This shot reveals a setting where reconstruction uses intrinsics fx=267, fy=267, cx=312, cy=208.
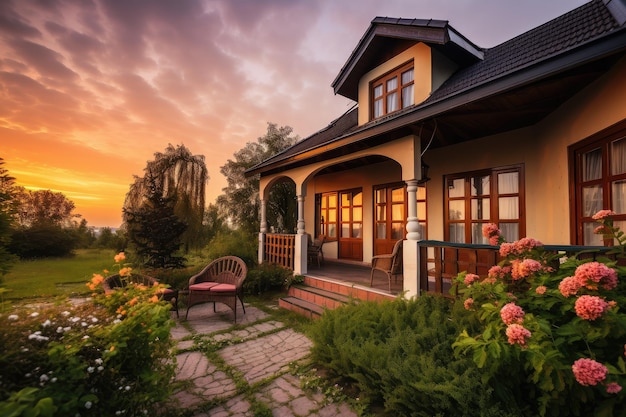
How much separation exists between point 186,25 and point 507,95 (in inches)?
252

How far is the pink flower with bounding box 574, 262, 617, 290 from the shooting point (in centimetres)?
151

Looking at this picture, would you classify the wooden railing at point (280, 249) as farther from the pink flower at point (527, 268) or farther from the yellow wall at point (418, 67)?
the pink flower at point (527, 268)

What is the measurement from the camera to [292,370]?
117 inches

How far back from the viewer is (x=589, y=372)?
4.30ft

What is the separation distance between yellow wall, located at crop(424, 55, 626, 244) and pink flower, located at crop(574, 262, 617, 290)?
2243 millimetres

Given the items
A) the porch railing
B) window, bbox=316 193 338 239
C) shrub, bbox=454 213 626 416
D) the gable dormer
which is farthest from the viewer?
window, bbox=316 193 338 239

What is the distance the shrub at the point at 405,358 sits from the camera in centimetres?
191

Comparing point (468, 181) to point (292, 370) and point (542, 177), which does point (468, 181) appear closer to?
point (542, 177)

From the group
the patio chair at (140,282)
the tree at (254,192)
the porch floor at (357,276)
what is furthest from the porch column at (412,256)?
the tree at (254,192)

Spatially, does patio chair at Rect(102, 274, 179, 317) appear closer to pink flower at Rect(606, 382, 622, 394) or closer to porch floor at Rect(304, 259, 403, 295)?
porch floor at Rect(304, 259, 403, 295)

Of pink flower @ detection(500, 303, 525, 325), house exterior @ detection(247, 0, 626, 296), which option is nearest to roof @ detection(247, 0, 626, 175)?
house exterior @ detection(247, 0, 626, 296)

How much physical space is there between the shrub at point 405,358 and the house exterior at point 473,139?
1.01m

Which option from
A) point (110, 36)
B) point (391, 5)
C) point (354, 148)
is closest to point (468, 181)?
point (354, 148)

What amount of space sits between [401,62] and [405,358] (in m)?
6.02
